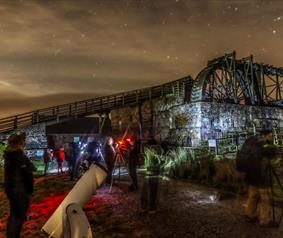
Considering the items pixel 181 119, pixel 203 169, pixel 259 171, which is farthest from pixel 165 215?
pixel 181 119

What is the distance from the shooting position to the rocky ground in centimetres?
678

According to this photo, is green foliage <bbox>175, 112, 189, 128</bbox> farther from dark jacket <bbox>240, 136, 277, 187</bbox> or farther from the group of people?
dark jacket <bbox>240, 136, 277, 187</bbox>

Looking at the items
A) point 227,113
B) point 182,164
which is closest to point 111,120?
point 227,113

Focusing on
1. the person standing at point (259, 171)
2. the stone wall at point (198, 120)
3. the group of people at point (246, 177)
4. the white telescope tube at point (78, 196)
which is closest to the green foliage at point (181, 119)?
the stone wall at point (198, 120)

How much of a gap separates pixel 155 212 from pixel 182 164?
251 inches

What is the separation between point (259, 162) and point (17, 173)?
14.4ft

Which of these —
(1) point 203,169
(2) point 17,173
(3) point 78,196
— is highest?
(2) point 17,173

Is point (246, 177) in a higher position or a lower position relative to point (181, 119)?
lower

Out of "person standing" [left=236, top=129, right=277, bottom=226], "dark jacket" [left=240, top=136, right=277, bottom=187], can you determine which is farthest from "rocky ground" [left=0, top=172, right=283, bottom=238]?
"dark jacket" [left=240, top=136, right=277, bottom=187]

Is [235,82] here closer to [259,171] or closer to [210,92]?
[210,92]

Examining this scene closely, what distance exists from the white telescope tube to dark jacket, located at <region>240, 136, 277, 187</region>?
3.00 meters

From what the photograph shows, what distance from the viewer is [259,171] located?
6.99m

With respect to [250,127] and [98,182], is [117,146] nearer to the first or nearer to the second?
[98,182]

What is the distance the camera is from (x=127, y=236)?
670 cm
